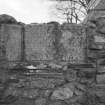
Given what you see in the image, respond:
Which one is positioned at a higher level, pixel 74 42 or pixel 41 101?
pixel 74 42

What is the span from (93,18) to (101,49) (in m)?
0.55

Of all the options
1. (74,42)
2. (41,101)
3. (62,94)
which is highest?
(74,42)

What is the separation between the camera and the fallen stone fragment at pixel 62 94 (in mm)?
2789

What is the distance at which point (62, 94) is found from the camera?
279 centimetres

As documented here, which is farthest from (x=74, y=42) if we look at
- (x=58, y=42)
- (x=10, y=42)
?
(x=10, y=42)

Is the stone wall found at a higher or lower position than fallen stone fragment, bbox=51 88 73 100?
higher

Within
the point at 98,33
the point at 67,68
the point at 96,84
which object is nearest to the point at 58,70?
the point at 67,68

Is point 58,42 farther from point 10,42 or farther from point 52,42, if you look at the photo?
point 10,42

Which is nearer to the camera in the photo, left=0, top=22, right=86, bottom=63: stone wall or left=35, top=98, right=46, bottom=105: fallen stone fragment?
left=35, top=98, right=46, bottom=105: fallen stone fragment

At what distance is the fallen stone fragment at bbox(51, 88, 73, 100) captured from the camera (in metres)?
2.79

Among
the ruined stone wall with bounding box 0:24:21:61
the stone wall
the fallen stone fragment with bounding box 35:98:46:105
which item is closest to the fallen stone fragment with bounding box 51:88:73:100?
the fallen stone fragment with bounding box 35:98:46:105

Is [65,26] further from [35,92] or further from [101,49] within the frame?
[35,92]

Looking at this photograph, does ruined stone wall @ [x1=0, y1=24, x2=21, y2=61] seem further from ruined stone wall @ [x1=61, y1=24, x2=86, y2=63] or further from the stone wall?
ruined stone wall @ [x1=61, y1=24, x2=86, y2=63]

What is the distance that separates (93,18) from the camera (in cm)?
289
